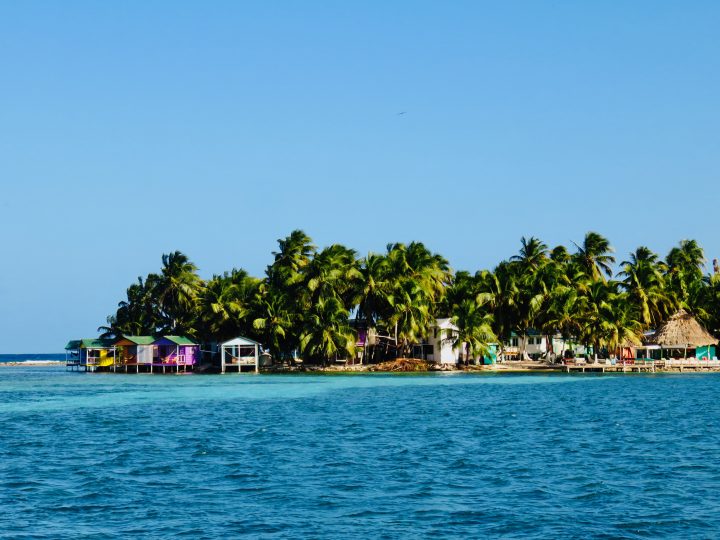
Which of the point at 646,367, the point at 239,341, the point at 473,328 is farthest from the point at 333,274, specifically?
the point at 646,367

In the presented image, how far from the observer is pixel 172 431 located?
35719 millimetres

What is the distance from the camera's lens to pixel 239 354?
91938mm

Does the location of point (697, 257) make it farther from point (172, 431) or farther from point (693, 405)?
point (172, 431)

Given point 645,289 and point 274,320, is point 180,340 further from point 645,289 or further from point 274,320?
point 645,289

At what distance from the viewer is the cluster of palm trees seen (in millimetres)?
84000

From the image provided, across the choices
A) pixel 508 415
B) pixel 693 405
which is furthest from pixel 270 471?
pixel 693 405

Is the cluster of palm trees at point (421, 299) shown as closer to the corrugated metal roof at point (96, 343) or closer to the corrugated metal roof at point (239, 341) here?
the corrugated metal roof at point (239, 341)

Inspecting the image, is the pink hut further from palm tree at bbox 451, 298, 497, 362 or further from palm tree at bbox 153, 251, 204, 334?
palm tree at bbox 451, 298, 497, 362

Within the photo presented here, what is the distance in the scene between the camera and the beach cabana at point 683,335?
88.3 m

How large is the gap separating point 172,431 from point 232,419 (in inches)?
225

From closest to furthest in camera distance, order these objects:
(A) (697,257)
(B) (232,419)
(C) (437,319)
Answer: (B) (232,419), (C) (437,319), (A) (697,257)

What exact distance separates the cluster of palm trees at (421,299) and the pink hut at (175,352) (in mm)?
3084

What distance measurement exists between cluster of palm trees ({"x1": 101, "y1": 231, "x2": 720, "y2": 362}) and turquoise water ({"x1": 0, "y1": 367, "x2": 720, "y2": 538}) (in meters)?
33.4

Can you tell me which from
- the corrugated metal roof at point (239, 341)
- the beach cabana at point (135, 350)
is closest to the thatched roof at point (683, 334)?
the corrugated metal roof at point (239, 341)
